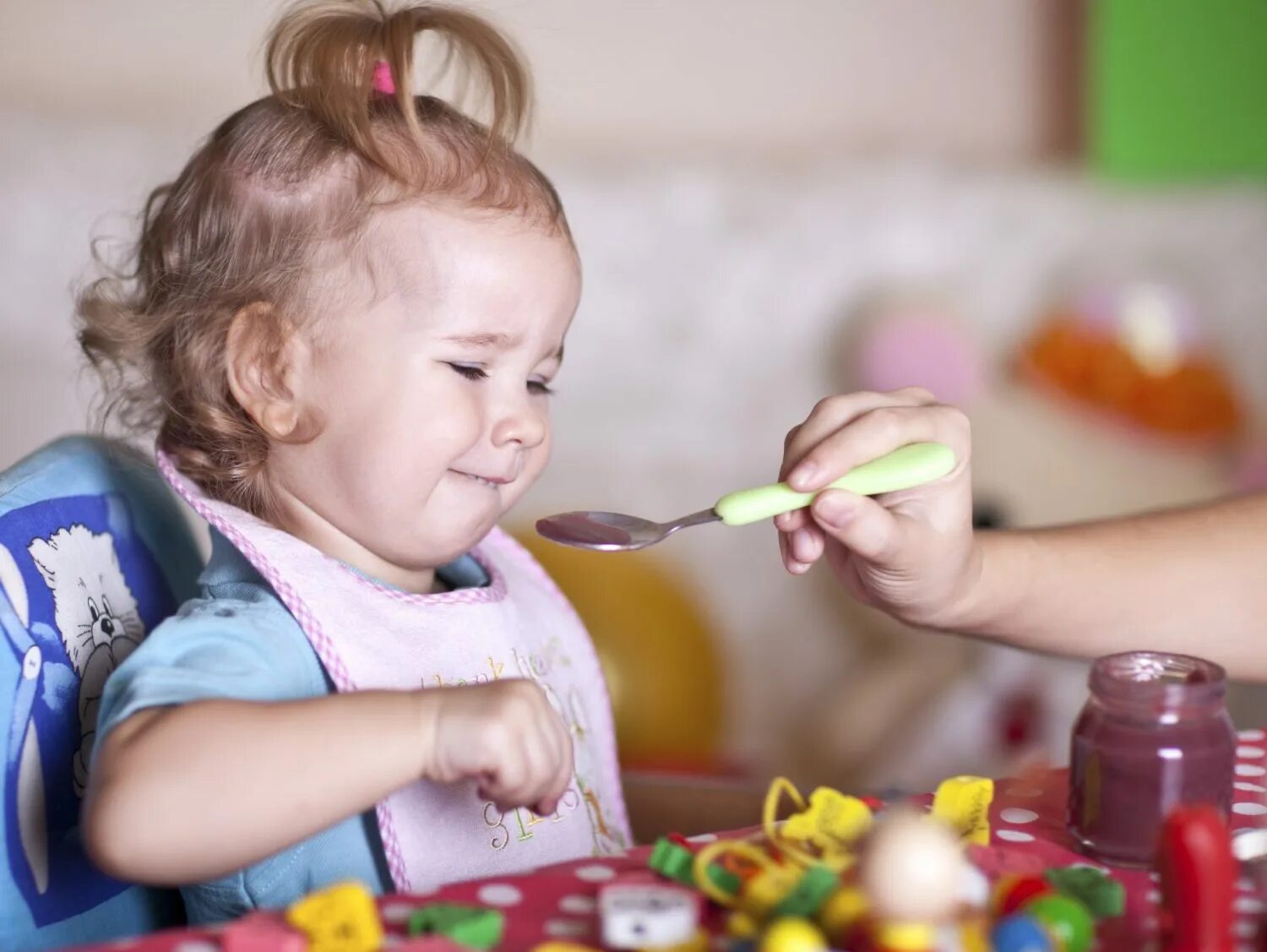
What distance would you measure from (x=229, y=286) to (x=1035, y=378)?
1.64m

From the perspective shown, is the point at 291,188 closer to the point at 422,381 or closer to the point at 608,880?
the point at 422,381

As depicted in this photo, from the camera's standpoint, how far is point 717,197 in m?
2.45

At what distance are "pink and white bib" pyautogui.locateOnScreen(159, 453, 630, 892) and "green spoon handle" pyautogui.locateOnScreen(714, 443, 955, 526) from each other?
0.76 feet

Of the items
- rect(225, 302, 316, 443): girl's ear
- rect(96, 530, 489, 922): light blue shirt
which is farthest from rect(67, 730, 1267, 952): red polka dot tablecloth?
rect(225, 302, 316, 443): girl's ear

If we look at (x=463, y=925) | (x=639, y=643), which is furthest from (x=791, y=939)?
(x=639, y=643)

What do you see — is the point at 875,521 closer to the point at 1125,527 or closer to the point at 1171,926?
the point at 1125,527

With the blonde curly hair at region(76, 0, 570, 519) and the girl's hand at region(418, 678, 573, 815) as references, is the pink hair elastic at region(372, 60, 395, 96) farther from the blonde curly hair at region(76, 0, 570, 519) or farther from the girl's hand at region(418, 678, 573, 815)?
the girl's hand at region(418, 678, 573, 815)

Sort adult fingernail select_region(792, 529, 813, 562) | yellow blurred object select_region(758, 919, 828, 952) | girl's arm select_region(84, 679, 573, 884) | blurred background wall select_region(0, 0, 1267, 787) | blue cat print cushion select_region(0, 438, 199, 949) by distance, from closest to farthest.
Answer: yellow blurred object select_region(758, 919, 828, 952) < girl's arm select_region(84, 679, 573, 884) < blue cat print cushion select_region(0, 438, 199, 949) < adult fingernail select_region(792, 529, 813, 562) < blurred background wall select_region(0, 0, 1267, 787)

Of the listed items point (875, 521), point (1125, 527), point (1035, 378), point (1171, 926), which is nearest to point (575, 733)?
point (875, 521)

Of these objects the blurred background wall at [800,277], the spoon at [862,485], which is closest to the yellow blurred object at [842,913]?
the spoon at [862,485]

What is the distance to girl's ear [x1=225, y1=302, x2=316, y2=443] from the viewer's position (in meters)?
1.00

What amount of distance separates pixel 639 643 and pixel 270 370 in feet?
4.42

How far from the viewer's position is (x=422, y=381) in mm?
969

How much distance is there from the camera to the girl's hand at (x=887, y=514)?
2.99ft
